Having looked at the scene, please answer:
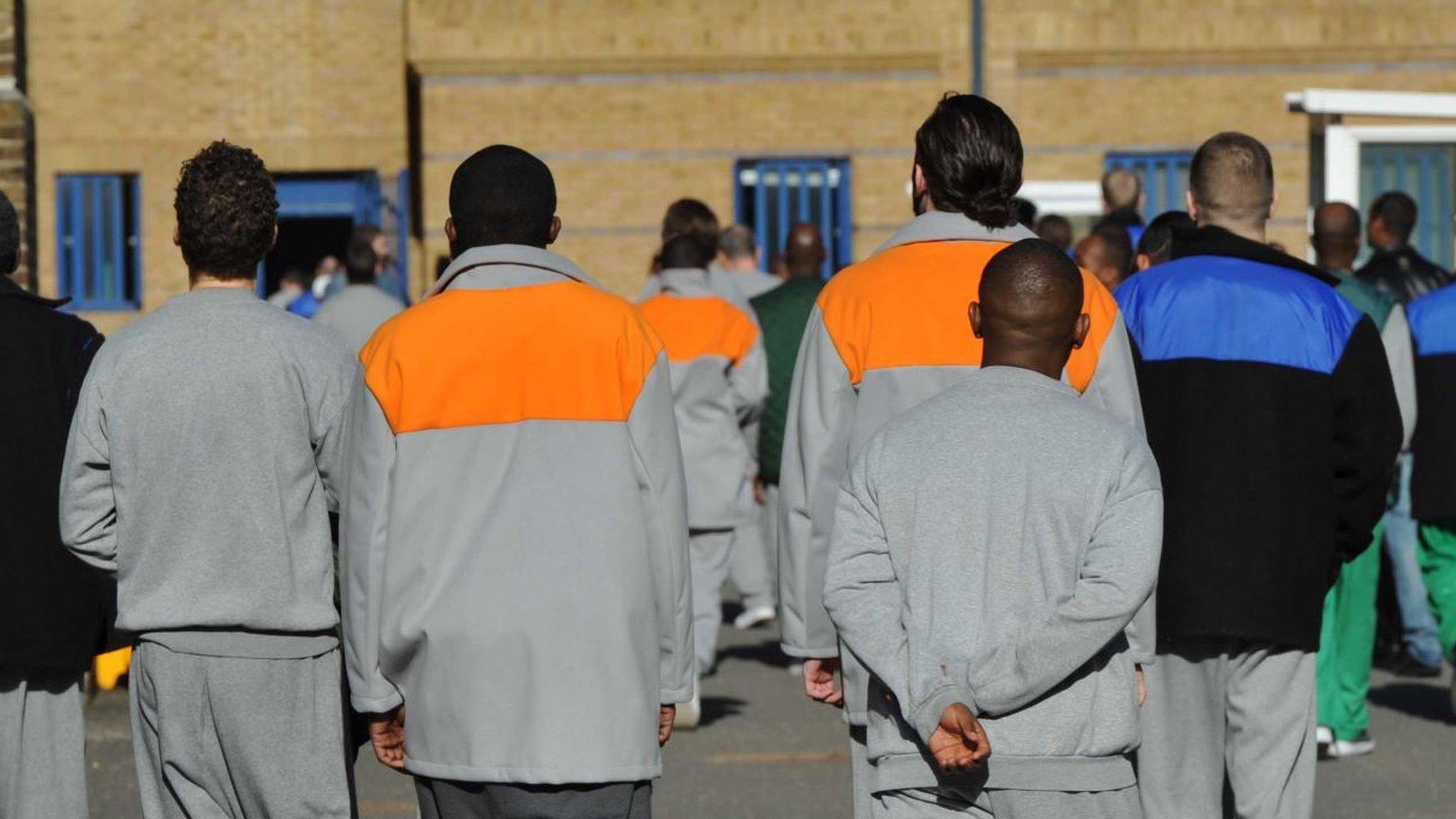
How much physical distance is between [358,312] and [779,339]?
2075mm

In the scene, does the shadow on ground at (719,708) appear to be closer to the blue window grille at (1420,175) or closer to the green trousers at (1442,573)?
the green trousers at (1442,573)

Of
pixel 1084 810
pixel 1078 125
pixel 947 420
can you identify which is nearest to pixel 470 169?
pixel 947 420

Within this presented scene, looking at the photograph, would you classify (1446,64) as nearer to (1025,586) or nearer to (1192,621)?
(1192,621)

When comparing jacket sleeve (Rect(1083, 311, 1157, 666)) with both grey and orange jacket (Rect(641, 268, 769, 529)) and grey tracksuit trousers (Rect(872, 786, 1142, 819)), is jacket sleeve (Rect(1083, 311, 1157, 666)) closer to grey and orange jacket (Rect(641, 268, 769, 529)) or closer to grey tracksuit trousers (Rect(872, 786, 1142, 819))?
grey tracksuit trousers (Rect(872, 786, 1142, 819))

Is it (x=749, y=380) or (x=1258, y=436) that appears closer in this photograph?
(x=1258, y=436)

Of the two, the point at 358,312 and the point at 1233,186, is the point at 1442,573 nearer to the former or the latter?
the point at 1233,186

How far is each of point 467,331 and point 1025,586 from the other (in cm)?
124

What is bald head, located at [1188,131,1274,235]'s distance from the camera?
21.4 feet

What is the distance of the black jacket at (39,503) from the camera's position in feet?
19.3

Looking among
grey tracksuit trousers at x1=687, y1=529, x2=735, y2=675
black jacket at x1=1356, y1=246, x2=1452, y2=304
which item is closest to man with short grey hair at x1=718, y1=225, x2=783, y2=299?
grey tracksuit trousers at x1=687, y1=529, x2=735, y2=675

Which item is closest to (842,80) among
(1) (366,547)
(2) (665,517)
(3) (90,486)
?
(3) (90,486)

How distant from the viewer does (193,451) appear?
17.3 ft

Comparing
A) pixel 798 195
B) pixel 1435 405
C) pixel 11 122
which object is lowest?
pixel 1435 405

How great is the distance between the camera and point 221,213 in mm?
5480
